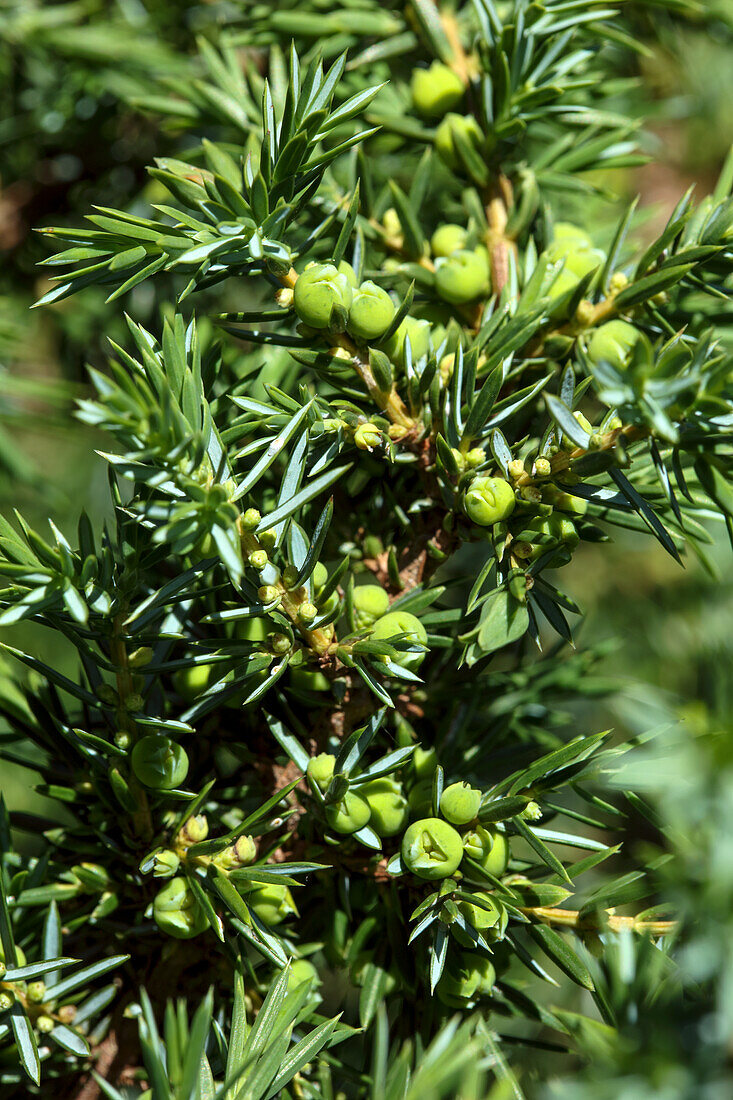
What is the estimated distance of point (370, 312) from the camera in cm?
54

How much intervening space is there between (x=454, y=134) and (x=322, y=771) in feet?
1.78

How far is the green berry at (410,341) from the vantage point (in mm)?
596

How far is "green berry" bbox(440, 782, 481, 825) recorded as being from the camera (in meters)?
0.51

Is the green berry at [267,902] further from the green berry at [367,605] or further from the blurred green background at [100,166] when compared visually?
the blurred green background at [100,166]

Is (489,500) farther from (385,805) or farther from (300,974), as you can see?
(300,974)

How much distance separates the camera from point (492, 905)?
0.51 meters

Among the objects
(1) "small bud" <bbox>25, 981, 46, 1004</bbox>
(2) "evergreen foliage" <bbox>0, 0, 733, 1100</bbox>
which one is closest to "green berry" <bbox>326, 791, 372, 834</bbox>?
(2) "evergreen foliage" <bbox>0, 0, 733, 1100</bbox>

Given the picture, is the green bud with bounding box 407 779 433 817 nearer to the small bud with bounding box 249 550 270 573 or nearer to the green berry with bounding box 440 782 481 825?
the green berry with bounding box 440 782 481 825

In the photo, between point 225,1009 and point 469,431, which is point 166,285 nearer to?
point 469,431

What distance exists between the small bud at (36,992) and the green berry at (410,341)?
48cm

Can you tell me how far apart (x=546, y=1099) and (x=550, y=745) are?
0.33m

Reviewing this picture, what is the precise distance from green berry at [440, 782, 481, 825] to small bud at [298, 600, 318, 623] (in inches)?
5.2

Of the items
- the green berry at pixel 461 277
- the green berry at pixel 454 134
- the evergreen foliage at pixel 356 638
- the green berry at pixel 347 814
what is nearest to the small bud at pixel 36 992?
the evergreen foliage at pixel 356 638

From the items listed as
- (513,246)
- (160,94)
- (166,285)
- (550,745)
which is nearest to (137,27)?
(160,94)
